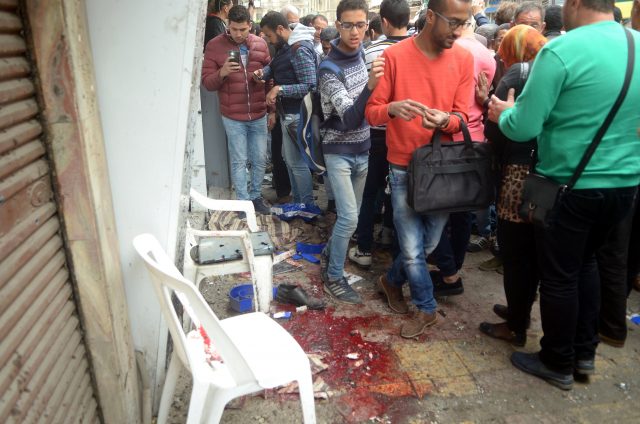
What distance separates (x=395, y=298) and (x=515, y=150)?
54.6 inches

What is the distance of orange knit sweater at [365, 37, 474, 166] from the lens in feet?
9.19

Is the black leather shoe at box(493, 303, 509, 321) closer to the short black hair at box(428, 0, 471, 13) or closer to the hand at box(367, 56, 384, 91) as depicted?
the hand at box(367, 56, 384, 91)

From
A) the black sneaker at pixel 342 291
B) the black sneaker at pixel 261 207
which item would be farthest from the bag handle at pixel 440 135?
the black sneaker at pixel 261 207

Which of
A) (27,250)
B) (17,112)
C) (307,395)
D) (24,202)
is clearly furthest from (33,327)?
(307,395)

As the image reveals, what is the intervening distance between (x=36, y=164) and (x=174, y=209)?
630 millimetres

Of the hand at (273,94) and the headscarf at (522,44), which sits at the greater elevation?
the headscarf at (522,44)

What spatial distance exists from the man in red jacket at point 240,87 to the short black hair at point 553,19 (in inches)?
105

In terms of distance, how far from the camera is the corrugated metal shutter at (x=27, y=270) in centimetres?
149

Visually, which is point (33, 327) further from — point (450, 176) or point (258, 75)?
point (258, 75)

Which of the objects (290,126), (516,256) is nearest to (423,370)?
(516,256)

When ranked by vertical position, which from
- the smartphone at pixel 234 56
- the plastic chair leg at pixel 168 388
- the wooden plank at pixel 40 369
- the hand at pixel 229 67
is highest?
the smartphone at pixel 234 56

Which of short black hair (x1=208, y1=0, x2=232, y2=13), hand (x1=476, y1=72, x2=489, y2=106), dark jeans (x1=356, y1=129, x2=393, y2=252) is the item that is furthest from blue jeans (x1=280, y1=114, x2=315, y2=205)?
hand (x1=476, y1=72, x2=489, y2=106)

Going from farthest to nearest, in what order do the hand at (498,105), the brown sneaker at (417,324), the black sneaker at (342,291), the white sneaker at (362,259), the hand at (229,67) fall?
the hand at (229,67), the white sneaker at (362,259), the black sneaker at (342,291), the brown sneaker at (417,324), the hand at (498,105)

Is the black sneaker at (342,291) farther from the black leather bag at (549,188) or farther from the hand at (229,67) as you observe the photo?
the hand at (229,67)
